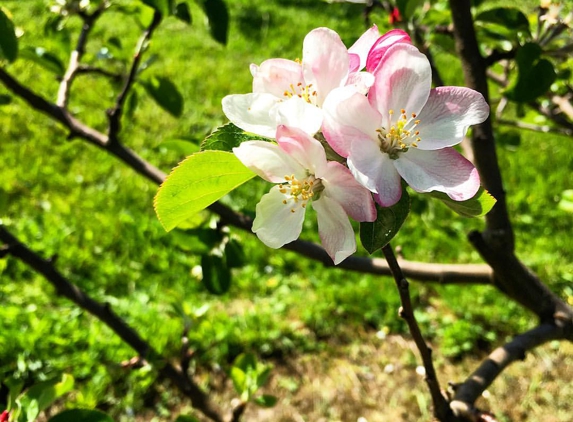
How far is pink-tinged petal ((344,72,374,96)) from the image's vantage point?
1.88 ft

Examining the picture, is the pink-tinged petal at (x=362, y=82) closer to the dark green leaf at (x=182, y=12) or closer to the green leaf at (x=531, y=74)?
the green leaf at (x=531, y=74)

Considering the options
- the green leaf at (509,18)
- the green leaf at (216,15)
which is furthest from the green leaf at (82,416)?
the green leaf at (509,18)

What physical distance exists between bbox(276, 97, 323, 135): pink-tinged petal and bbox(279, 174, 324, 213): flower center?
0.17ft

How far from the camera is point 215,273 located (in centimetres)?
125

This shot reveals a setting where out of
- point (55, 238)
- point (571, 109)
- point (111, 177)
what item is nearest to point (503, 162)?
point (571, 109)

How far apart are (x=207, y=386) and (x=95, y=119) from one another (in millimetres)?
1813

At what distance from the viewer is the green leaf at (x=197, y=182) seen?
0.54 m

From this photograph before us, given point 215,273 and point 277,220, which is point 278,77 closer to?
point 277,220

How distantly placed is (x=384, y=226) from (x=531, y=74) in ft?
2.40

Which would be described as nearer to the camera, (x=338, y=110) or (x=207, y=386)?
(x=338, y=110)

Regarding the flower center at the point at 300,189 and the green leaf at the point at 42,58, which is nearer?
the flower center at the point at 300,189

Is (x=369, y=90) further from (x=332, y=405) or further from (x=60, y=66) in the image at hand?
(x=332, y=405)

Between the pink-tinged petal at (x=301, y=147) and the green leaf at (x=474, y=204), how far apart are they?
121mm

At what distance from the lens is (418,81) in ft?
1.96
